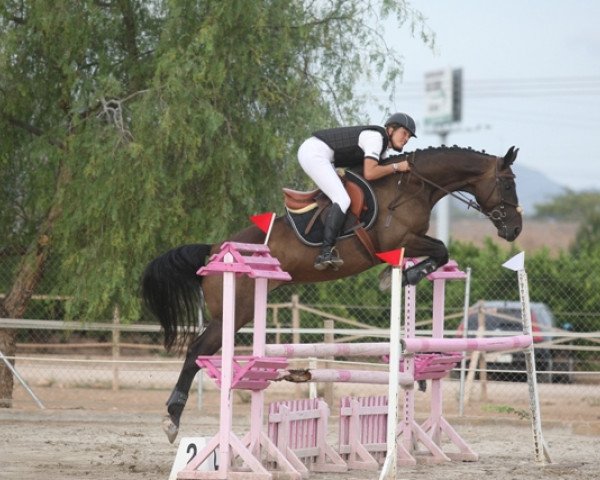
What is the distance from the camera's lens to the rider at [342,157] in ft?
23.6

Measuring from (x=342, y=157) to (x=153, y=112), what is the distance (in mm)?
3658

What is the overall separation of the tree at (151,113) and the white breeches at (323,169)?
319cm

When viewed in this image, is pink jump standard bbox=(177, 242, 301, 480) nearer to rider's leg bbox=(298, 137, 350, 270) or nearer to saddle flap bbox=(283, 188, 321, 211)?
rider's leg bbox=(298, 137, 350, 270)

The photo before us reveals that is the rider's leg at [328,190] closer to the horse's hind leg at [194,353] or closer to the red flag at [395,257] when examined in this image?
the red flag at [395,257]

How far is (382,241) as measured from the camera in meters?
7.34

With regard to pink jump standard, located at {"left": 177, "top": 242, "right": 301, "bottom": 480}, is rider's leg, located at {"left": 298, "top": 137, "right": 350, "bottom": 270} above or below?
above

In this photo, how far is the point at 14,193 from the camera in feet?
40.0

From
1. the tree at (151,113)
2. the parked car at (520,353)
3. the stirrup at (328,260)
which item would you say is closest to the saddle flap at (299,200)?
the stirrup at (328,260)

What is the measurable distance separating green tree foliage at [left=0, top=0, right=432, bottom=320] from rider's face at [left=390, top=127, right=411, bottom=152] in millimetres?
3432

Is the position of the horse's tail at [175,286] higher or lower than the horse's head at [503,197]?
lower

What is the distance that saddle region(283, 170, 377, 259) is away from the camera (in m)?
7.28

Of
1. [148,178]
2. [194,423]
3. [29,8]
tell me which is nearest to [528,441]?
[194,423]

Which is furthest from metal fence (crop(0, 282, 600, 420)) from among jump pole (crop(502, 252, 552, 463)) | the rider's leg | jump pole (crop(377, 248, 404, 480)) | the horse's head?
jump pole (crop(377, 248, 404, 480))

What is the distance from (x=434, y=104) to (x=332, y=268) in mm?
61453
